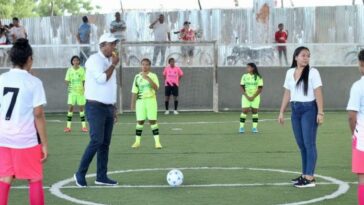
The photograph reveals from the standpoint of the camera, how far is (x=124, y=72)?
28.7 metres

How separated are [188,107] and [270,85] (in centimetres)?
299

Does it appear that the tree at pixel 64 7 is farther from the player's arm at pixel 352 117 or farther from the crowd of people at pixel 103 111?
the player's arm at pixel 352 117

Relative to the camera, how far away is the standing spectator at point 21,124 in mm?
8383

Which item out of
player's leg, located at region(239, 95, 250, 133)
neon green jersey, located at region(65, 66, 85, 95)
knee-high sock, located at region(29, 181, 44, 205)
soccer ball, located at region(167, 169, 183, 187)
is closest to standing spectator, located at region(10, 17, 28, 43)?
neon green jersey, located at region(65, 66, 85, 95)

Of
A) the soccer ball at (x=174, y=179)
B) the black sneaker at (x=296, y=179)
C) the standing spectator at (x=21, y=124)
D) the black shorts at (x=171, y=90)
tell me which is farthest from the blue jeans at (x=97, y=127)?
the black shorts at (x=171, y=90)

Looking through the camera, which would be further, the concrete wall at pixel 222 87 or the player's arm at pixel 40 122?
the concrete wall at pixel 222 87

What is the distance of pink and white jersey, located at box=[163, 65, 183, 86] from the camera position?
27.6m

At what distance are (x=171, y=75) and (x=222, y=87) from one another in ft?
7.98

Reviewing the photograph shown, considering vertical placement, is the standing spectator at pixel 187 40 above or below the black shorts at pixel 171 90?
above

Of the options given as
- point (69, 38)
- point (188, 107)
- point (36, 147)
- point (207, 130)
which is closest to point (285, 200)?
point (36, 147)

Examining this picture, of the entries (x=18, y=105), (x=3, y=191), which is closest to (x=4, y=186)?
(x=3, y=191)

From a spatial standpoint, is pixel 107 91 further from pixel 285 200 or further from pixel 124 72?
pixel 124 72

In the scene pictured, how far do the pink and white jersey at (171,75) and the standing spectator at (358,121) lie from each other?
61.8 ft

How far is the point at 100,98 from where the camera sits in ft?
38.4
